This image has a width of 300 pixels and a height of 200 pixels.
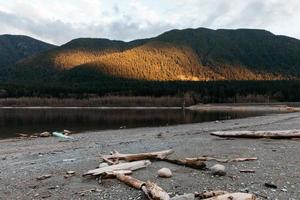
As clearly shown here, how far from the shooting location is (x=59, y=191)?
12961 millimetres

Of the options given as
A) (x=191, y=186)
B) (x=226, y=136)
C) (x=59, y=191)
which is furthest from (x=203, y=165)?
(x=226, y=136)

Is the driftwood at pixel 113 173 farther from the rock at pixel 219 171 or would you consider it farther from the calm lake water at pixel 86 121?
the calm lake water at pixel 86 121

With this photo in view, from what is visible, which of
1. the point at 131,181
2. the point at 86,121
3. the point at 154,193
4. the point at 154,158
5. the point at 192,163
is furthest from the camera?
the point at 86,121

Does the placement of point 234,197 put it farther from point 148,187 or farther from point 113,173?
point 113,173

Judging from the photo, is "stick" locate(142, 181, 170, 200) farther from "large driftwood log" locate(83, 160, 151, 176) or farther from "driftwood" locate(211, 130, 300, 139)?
"driftwood" locate(211, 130, 300, 139)

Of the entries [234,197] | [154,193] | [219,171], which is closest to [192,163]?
[219,171]

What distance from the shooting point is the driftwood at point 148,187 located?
10.9 meters

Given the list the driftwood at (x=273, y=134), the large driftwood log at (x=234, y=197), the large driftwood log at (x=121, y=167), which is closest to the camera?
the large driftwood log at (x=234, y=197)

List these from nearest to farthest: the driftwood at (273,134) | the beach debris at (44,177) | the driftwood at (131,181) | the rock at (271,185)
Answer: the rock at (271,185)
the driftwood at (131,181)
the beach debris at (44,177)
the driftwood at (273,134)

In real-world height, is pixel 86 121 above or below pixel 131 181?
below

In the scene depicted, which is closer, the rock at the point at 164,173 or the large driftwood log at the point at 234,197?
the large driftwood log at the point at 234,197

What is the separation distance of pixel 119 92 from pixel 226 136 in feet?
505

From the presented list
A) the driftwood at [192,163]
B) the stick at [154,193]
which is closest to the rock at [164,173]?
the driftwood at [192,163]

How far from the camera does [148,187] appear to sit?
11.6 m
